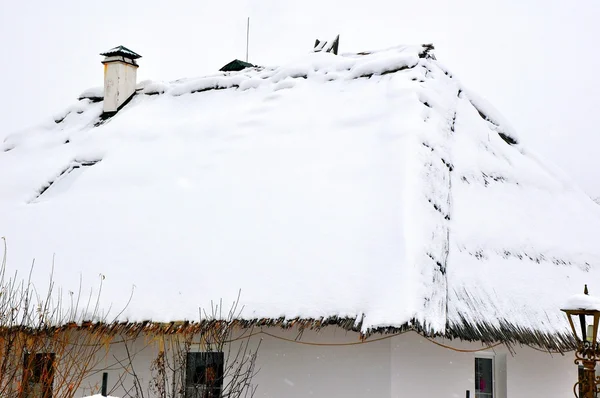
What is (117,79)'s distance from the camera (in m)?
13.6

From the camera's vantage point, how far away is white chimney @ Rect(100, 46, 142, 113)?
13531 millimetres

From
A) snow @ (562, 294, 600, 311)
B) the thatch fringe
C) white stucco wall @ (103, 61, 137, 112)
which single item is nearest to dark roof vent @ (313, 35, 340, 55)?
white stucco wall @ (103, 61, 137, 112)

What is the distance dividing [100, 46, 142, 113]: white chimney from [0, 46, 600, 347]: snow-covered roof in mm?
447

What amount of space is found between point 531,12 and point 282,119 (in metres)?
20.2

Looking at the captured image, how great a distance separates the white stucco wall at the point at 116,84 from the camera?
13586 mm

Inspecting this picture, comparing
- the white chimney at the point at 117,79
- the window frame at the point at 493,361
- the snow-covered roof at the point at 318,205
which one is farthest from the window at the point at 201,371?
the white chimney at the point at 117,79

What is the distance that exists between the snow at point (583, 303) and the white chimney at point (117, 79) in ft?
28.5

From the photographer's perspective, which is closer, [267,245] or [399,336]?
[399,336]

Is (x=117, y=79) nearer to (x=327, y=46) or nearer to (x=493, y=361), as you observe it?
(x=327, y=46)

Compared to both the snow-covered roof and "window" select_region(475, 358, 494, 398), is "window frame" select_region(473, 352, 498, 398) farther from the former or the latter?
the snow-covered roof

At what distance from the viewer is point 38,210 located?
11.1m

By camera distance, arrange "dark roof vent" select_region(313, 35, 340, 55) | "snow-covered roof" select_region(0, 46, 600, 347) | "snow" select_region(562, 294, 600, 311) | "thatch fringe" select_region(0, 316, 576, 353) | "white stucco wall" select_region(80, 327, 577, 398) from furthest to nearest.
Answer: "dark roof vent" select_region(313, 35, 340, 55), "snow-covered roof" select_region(0, 46, 600, 347), "white stucco wall" select_region(80, 327, 577, 398), "thatch fringe" select_region(0, 316, 576, 353), "snow" select_region(562, 294, 600, 311)

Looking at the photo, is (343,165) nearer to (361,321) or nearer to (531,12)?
(361,321)

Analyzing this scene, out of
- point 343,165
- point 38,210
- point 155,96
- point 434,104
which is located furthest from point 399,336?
point 155,96
